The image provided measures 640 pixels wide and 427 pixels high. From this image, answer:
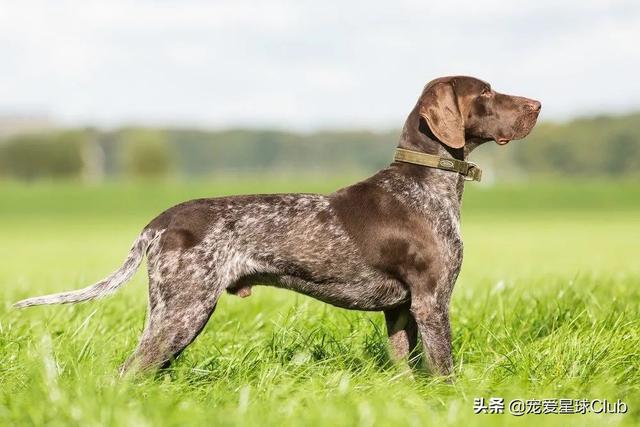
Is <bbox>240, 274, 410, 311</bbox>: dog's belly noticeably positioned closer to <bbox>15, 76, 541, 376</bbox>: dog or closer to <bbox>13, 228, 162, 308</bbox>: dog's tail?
<bbox>15, 76, 541, 376</bbox>: dog

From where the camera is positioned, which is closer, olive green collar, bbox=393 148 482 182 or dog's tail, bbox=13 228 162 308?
dog's tail, bbox=13 228 162 308

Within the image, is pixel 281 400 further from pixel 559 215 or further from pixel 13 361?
pixel 559 215

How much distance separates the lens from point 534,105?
16.3 feet

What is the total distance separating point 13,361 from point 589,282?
18.4 feet

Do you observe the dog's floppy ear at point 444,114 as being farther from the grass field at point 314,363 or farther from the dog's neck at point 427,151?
the grass field at point 314,363

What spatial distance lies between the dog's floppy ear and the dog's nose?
0.51 m

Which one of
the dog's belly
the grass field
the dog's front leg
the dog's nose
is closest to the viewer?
the grass field

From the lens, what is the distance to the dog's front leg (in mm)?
4531

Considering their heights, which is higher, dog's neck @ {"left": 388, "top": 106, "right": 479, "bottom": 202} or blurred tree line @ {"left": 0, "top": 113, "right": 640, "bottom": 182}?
dog's neck @ {"left": 388, "top": 106, "right": 479, "bottom": 202}

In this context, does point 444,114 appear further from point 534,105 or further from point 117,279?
point 117,279

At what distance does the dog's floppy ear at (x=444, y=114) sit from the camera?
15.5ft

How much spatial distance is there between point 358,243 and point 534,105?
1502 millimetres

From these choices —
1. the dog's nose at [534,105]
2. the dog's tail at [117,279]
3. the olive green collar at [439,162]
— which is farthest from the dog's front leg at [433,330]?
the dog's tail at [117,279]

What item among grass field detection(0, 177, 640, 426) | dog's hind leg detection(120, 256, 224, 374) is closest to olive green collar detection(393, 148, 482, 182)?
grass field detection(0, 177, 640, 426)
